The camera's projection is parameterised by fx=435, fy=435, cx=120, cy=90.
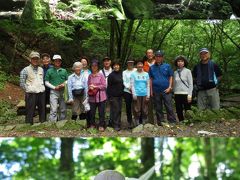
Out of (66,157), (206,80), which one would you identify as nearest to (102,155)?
(66,157)

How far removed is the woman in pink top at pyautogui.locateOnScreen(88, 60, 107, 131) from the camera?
4852mm

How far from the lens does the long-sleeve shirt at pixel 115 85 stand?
4.87 m

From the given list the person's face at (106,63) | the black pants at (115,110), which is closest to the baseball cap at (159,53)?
the person's face at (106,63)

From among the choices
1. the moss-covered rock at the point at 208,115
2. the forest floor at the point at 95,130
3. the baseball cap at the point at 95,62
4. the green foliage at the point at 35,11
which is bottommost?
the forest floor at the point at 95,130

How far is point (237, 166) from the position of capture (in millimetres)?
4613

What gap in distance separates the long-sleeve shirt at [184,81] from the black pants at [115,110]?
0.66 meters

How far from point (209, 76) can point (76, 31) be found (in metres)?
1.61

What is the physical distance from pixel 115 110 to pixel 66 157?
3.70 feet

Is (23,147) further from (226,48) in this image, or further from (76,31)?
(226,48)

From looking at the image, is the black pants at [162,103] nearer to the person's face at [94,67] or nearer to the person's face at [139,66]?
the person's face at [139,66]

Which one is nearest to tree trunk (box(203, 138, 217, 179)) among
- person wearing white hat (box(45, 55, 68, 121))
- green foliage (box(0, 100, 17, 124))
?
person wearing white hat (box(45, 55, 68, 121))

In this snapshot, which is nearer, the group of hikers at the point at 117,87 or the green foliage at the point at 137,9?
the group of hikers at the point at 117,87

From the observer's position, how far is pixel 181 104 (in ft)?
16.6

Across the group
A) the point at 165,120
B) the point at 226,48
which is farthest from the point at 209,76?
the point at 165,120
